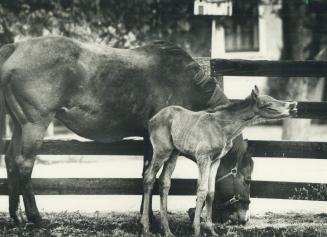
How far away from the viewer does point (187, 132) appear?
6367mm

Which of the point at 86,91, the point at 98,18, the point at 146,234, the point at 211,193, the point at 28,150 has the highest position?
the point at 98,18

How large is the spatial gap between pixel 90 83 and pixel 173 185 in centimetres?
178

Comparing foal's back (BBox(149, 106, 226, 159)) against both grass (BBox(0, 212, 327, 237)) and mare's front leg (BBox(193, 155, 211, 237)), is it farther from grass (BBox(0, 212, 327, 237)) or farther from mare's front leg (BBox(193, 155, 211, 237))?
grass (BBox(0, 212, 327, 237))

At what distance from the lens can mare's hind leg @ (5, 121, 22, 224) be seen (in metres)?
7.02

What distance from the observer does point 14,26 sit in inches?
477

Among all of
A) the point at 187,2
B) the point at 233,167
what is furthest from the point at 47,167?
the point at 233,167

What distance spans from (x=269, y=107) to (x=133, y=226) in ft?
7.05

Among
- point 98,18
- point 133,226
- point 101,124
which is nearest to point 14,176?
point 101,124

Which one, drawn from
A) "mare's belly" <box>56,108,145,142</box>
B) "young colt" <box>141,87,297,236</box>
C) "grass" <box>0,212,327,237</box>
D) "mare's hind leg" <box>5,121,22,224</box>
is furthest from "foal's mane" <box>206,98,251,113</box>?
"mare's hind leg" <box>5,121,22,224</box>

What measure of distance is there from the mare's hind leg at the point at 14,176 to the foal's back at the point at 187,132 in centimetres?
166

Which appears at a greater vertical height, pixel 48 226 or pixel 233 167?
pixel 233 167

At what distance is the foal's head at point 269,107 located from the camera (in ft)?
20.2

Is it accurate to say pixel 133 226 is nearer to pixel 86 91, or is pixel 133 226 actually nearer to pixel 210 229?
pixel 210 229

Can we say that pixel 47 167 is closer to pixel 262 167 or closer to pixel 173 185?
pixel 262 167
